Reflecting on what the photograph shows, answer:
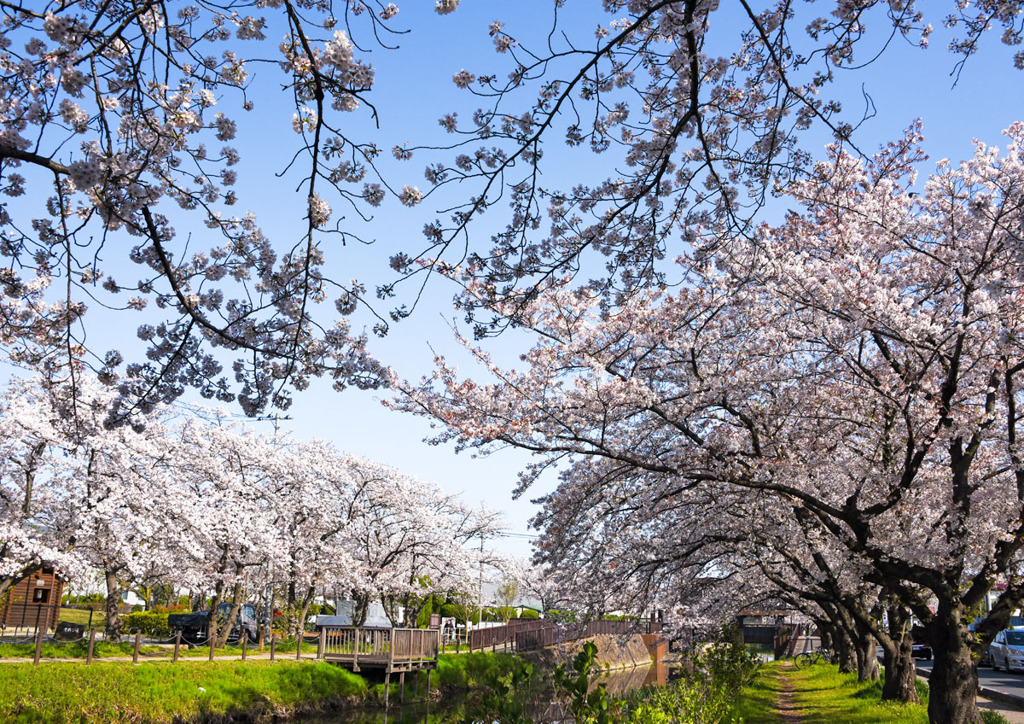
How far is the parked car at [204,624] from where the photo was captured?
993 inches

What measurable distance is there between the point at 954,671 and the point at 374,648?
17835 millimetres

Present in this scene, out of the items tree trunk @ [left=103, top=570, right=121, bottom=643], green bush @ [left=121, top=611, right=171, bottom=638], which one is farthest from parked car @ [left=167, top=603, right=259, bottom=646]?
green bush @ [left=121, top=611, right=171, bottom=638]

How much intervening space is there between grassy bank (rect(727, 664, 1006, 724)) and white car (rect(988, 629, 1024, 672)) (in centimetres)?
577

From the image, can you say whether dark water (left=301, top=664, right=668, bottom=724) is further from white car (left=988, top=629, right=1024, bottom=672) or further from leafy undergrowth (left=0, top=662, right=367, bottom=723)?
white car (left=988, top=629, right=1024, bottom=672)

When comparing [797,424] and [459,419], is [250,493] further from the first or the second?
[797,424]

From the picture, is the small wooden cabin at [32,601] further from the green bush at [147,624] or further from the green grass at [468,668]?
the green grass at [468,668]

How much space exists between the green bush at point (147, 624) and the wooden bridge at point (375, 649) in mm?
10336

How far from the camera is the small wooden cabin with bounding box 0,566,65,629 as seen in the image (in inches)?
1188

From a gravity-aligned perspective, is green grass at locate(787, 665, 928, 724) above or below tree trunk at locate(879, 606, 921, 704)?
below

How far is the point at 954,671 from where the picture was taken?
8.90 metres

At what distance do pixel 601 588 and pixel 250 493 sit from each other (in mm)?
16885

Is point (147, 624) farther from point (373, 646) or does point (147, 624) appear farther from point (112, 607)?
point (373, 646)

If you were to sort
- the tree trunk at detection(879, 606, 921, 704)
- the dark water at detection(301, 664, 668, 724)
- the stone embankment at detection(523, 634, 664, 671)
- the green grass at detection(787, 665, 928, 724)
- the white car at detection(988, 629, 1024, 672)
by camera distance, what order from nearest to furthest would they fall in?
the green grass at detection(787, 665, 928, 724) < the tree trunk at detection(879, 606, 921, 704) < the dark water at detection(301, 664, 668, 724) < the white car at detection(988, 629, 1024, 672) < the stone embankment at detection(523, 634, 664, 671)

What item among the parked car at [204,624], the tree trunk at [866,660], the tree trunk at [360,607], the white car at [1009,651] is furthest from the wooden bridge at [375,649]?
the white car at [1009,651]
